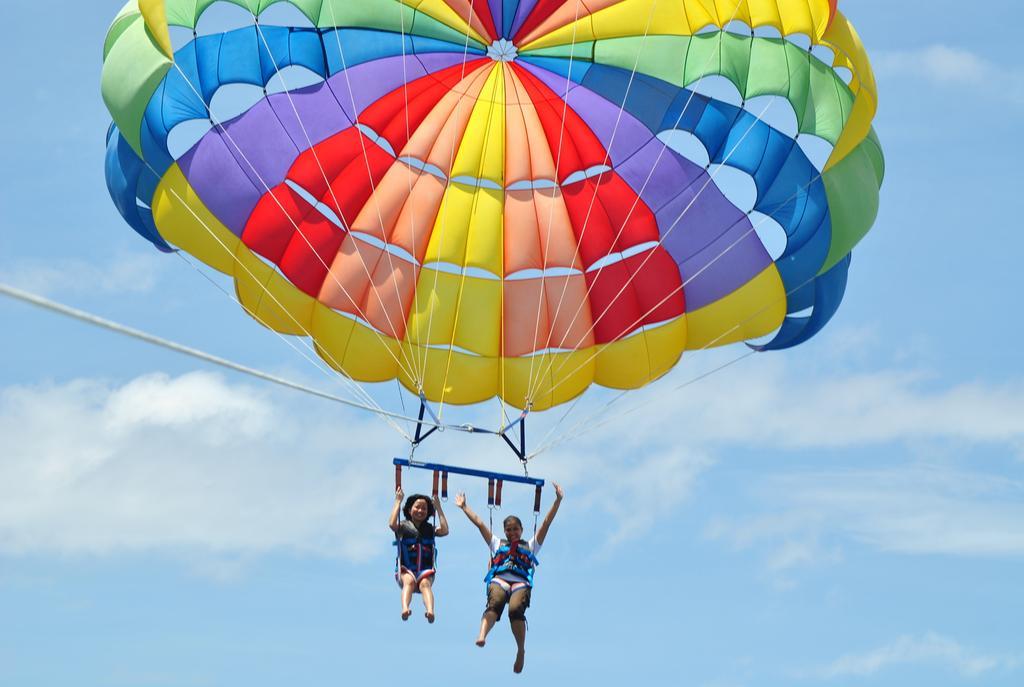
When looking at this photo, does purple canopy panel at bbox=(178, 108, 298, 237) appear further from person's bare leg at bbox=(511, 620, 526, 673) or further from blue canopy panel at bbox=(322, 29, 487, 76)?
person's bare leg at bbox=(511, 620, 526, 673)

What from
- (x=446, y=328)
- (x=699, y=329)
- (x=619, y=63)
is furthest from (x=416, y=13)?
(x=699, y=329)

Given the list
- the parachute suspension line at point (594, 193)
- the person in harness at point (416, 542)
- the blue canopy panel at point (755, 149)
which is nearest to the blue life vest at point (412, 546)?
the person in harness at point (416, 542)

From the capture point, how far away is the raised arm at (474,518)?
474 inches

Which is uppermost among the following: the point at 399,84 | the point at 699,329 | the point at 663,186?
the point at 399,84

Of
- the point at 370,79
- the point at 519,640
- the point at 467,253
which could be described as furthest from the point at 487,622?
the point at 370,79

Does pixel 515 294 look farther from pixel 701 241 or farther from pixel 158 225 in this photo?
pixel 158 225

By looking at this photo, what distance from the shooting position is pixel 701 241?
540 inches

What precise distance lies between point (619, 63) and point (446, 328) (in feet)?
8.75

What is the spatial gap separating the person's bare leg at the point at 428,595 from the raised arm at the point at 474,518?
0.52 meters

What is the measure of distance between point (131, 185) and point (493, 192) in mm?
3048

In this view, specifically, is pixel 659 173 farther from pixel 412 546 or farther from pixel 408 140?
pixel 412 546

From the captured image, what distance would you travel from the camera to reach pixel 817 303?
13.9 m

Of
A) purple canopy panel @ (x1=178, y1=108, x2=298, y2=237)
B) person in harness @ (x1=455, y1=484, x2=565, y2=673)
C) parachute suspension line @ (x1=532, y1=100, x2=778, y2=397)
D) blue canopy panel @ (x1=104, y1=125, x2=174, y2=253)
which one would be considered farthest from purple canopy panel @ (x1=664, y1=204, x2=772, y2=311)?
blue canopy panel @ (x1=104, y1=125, x2=174, y2=253)

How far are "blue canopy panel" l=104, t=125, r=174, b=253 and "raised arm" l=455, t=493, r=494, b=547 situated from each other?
3680 millimetres
